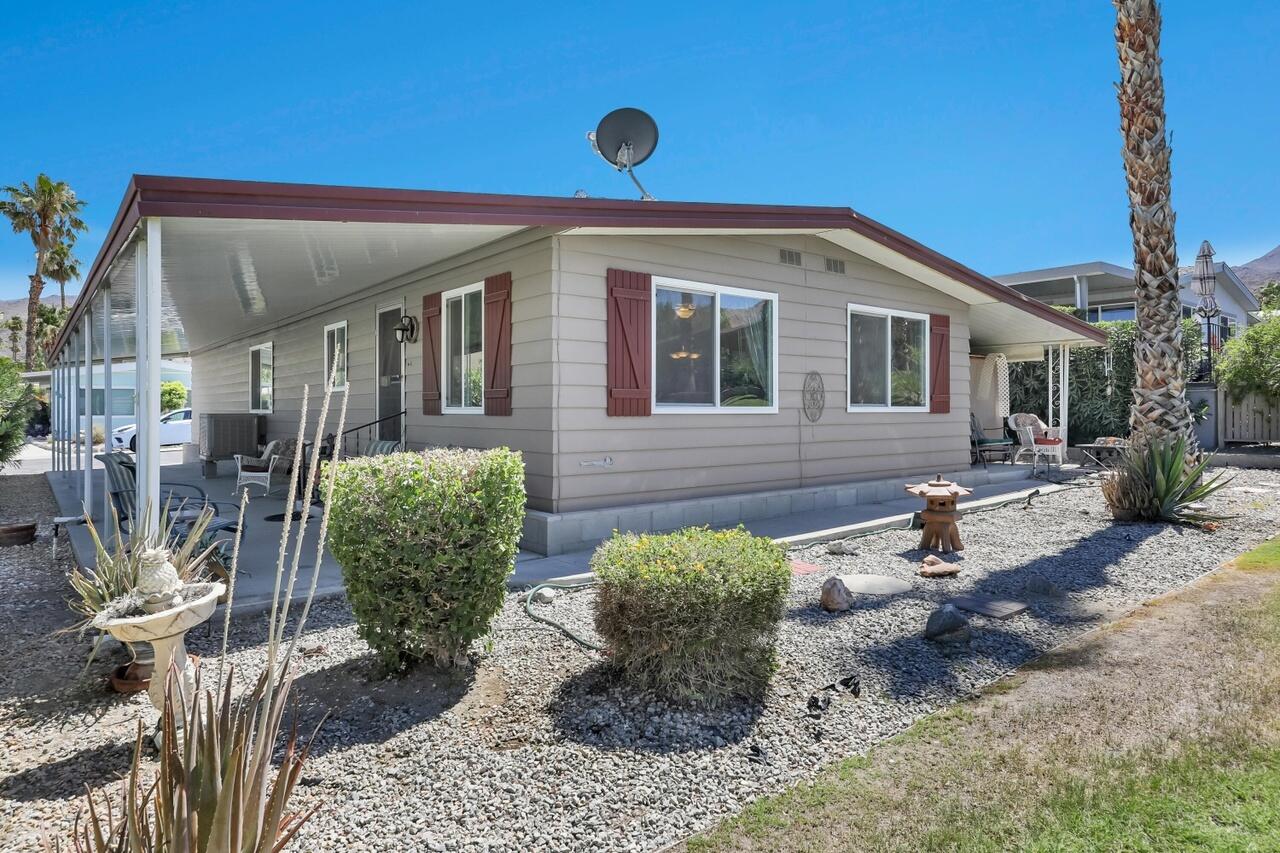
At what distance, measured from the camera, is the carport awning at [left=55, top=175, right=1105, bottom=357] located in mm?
4191

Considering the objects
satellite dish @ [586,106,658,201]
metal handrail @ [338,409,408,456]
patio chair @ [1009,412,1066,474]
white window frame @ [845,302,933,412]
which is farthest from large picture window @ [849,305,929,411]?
metal handrail @ [338,409,408,456]

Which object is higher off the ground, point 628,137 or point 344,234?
point 628,137

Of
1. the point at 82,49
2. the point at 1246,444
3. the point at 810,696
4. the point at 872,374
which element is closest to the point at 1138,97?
the point at 872,374

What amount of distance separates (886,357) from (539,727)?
7.15m

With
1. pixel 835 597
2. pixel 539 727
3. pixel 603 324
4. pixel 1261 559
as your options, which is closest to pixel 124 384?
pixel 603 324

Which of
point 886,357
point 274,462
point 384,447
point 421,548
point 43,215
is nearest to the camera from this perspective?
point 421,548

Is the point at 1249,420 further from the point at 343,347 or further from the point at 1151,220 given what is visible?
the point at 343,347

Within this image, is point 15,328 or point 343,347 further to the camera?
point 15,328

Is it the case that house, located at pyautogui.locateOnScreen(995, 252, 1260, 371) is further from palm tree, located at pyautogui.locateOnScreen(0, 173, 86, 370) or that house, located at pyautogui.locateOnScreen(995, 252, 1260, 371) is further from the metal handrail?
palm tree, located at pyautogui.locateOnScreen(0, 173, 86, 370)

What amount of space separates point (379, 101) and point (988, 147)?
13677 mm

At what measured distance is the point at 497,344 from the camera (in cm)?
643

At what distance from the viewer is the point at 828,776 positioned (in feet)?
7.75

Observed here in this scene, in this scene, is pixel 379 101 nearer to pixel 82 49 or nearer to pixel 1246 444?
pixel 82 49

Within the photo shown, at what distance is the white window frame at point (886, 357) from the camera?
8.21 meters
